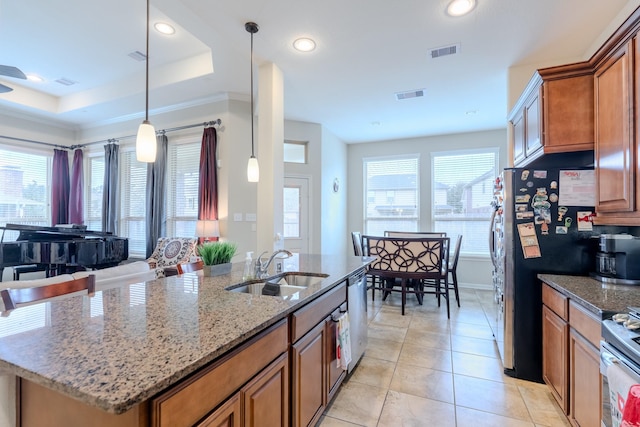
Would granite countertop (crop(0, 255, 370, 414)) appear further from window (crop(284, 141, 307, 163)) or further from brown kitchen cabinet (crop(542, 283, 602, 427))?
window (crop(284, 141, 307, 163))

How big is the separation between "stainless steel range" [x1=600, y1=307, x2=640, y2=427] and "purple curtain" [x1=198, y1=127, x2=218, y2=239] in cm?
418

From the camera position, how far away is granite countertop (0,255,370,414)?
73 centimetres

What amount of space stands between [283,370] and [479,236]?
5.18 metres

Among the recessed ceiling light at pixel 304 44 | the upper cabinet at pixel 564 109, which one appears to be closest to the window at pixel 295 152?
the recessed ceiling light at pixel 304 44

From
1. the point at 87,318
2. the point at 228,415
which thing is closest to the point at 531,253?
the point at 228,415

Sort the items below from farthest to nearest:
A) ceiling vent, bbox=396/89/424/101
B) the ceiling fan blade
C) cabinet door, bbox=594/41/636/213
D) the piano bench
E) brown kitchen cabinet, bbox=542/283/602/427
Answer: the piano bench < ceiling vent, bbox=396/89/424/101 < the ceiling fan blade < cabinet door, bbox=594/41/636/213 < brown kitchen cabinet, bbox=542/283/602/427

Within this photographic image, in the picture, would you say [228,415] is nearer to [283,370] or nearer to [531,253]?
[283,370]

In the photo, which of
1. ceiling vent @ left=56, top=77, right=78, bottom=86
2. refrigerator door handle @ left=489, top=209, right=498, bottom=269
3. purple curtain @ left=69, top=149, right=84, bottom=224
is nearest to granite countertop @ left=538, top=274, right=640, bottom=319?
refrigerator door handle @ left=489, top=209, right=498, bottom=269

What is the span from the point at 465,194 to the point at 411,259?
241cm

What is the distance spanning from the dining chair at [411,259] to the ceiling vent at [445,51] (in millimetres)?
2155

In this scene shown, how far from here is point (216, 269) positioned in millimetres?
2049

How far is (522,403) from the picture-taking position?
2049 mm

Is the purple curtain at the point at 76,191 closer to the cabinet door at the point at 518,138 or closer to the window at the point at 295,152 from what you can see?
the window at the point at 295,152

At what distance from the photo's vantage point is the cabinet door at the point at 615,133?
1600mm
